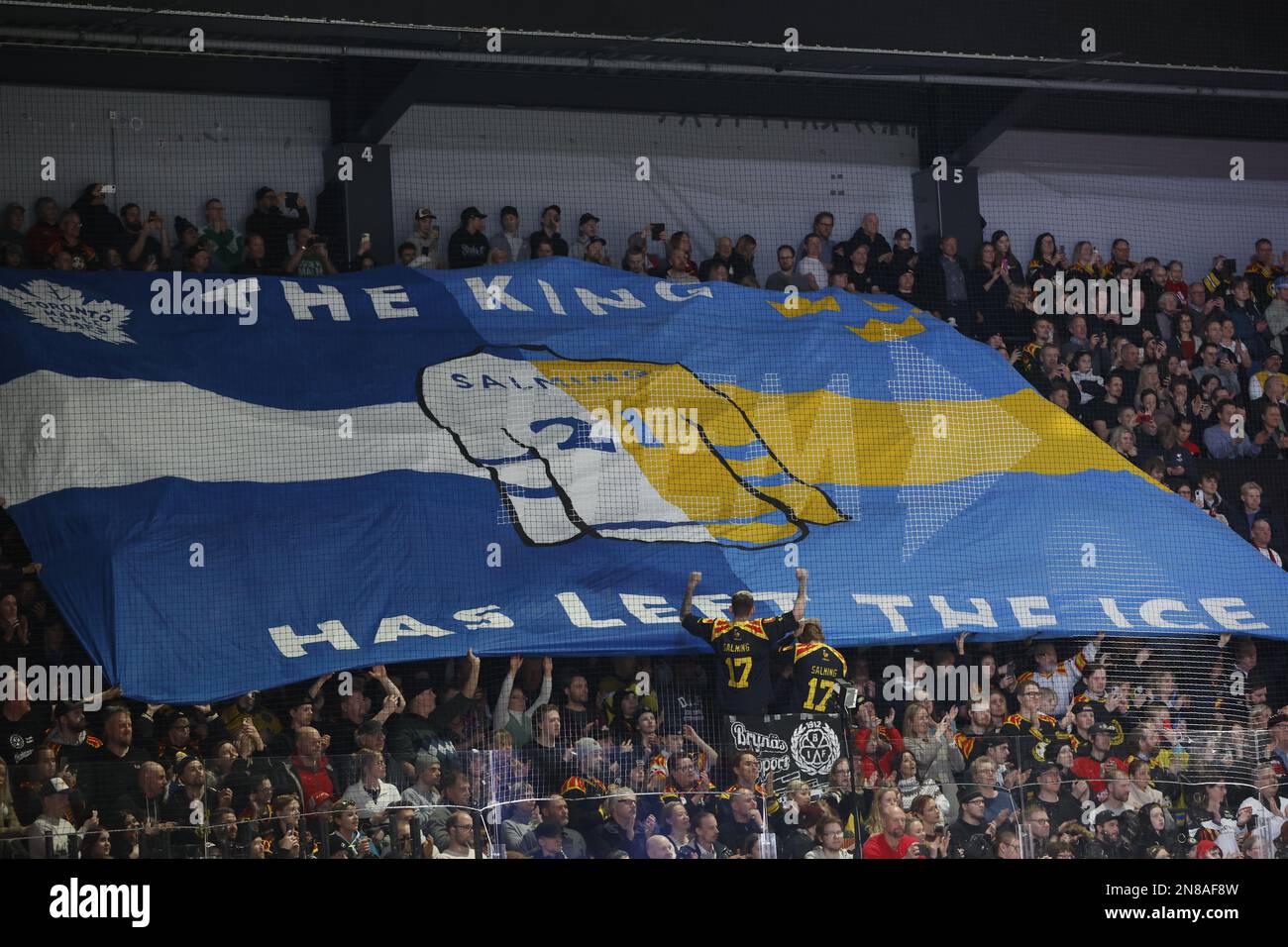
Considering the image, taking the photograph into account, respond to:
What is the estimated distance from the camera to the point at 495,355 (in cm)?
805

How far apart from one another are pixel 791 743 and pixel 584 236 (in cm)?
421

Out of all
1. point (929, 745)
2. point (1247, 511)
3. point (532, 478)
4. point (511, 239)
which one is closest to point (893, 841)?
point (929, 745)

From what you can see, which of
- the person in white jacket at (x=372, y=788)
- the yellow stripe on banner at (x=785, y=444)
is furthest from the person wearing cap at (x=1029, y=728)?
the person in white jacket at (x=372, y=788)

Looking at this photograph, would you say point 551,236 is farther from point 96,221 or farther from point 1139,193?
point 1139,193

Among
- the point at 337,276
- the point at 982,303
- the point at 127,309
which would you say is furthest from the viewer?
the point at 982,303

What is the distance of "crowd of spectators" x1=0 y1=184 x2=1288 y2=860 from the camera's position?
5.30 meters

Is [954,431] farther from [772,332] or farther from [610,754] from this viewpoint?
[610,754]

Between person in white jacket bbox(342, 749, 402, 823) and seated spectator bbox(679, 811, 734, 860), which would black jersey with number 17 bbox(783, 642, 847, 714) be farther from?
person in white jacket bbox(342, 749, 402, 823)

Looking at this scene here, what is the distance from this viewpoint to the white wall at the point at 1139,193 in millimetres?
10922

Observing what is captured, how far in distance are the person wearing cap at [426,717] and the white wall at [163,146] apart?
328 cm

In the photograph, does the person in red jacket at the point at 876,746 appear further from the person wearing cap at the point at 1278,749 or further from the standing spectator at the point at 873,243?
the standing spectator at the point at 873,243
